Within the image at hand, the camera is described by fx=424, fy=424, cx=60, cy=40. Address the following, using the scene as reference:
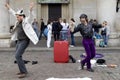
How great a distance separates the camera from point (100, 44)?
2378 centimetres

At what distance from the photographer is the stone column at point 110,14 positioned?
949 inches

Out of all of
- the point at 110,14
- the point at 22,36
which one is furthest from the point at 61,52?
the point at 110,14

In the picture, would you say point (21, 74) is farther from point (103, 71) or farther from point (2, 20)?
point (2, 20)

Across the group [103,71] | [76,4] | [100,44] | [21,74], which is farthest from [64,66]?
[76,4]

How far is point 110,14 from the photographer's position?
24.3m

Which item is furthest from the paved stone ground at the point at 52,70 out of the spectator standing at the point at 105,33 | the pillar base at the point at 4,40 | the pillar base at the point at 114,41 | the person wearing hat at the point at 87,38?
the pillar base at the point at 114,41

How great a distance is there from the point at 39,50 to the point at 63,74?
8.54m

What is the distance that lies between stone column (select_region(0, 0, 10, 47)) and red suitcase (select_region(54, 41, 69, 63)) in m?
7.23

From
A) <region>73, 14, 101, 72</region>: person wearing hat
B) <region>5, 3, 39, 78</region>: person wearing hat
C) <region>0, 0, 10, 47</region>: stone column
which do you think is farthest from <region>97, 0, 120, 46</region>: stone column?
<region>5, 3, 39, 78</region>: person wearing hat

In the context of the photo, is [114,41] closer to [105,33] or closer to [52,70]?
[105,33]

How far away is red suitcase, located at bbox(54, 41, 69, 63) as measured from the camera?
16.8 m

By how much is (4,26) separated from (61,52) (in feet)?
26.0

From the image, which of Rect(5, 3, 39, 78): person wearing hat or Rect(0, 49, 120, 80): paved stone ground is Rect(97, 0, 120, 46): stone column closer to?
Rect(0, 49, 120, 80): paved stone ground

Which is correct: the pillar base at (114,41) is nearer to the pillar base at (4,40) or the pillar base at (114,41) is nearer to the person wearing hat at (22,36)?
the pillar base at (4,40)
